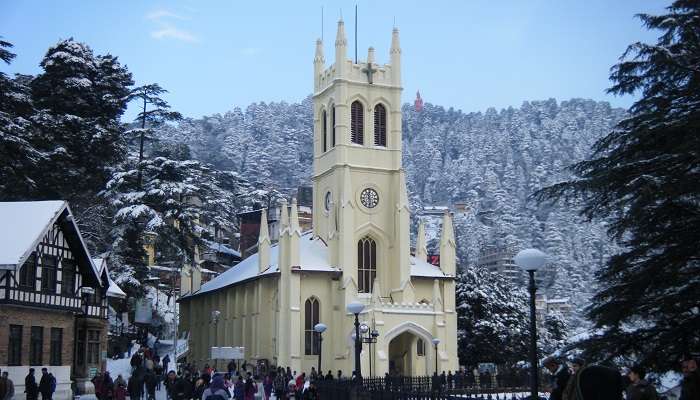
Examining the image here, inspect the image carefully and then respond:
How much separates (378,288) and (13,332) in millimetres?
28266

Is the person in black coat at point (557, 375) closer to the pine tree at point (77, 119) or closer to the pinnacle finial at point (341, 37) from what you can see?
the pine tree at point (77, 119)

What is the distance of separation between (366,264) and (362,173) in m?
6.43

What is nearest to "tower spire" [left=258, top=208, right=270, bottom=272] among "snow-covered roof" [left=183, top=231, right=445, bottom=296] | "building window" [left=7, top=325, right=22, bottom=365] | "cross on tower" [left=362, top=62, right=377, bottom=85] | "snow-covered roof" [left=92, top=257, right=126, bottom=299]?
"snow-covered roof" [left=183, top=231, right=445, bottom=296]

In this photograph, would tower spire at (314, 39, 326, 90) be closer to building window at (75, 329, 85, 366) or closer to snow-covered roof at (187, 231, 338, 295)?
snow-covered roof at (187, 231, 338, 295)

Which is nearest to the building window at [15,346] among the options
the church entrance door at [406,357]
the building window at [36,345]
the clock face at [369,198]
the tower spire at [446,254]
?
the building window at [36,345]

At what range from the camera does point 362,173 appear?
66125mm

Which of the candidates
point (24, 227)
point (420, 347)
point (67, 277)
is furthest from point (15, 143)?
point (420, 347)

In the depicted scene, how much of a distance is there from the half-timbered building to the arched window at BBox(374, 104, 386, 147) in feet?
98.0

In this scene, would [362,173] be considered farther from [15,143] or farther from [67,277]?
[67,277]

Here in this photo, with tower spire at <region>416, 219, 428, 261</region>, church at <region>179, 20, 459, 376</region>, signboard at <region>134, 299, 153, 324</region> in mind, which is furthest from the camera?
tower spire at <region>416, 219, 428, 261</region>

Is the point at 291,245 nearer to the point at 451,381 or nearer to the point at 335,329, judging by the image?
the point at 335,329

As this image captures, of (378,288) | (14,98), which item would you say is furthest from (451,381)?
(14,98)

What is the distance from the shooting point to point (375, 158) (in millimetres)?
66812

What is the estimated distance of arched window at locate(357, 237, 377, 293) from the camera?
2534 inches
